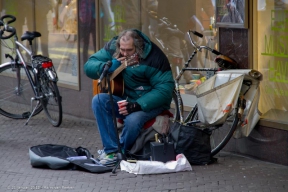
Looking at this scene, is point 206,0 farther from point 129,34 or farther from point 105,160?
point 105,160

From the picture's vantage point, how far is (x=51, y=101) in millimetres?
9250

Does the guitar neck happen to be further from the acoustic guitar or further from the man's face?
the man's face

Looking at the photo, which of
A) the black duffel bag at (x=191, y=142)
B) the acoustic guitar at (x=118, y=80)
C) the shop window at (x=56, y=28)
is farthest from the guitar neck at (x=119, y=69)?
the shop window at (x=56, y=28)

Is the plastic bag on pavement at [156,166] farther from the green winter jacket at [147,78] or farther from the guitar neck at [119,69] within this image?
the guitar neck at [119,69]

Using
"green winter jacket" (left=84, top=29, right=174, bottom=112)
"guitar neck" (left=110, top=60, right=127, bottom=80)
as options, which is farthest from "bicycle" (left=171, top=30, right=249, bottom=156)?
"guitar neck" (left=110, top=60, right=127, bottom=80)

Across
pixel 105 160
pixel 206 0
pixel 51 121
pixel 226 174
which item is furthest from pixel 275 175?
pixel 51 121

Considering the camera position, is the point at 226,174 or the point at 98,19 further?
the point at 98,19

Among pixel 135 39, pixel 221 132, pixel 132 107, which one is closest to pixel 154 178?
pixel 132 107

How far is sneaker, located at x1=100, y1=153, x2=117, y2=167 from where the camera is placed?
6.96 meters

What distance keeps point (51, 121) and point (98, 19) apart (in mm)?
1534

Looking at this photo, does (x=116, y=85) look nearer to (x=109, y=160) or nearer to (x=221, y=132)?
(x=109, y=160)

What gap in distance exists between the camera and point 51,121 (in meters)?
9.37

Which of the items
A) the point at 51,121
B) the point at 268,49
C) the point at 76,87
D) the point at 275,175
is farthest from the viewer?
the point at 76,87

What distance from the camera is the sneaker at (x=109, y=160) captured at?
6.96 metres
